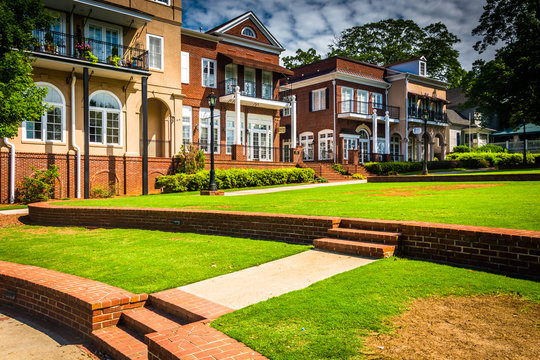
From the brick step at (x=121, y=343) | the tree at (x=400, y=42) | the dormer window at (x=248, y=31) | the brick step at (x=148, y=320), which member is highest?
the tree at (x=400, y=42)

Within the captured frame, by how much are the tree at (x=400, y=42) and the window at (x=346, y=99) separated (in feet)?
66.7

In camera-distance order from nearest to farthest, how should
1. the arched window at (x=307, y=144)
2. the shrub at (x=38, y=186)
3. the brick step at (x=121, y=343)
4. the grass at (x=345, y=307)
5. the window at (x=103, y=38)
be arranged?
the grass at (x=345, y=307), the brick step at (x=121, y=343), the shrub at (x=38, y=186), the window at (x=103, y=38), the arched window at (x=307, y=144)

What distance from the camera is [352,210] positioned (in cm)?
905

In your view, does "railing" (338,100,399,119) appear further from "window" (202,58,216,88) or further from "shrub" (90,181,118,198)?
"shrub" (90,181,118,198)

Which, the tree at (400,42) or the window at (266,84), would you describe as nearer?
the window at (266,84)

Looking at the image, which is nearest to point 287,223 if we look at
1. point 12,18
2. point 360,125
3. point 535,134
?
point 12,18

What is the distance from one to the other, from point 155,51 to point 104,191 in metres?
8.97

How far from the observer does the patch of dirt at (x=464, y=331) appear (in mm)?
3283

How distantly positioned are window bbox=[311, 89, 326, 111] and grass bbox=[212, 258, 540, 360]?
30223 millimetres

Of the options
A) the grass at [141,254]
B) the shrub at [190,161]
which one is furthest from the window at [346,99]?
the grass at [141,254]

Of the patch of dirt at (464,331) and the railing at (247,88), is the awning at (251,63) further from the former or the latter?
the patch of dirt at (464,331)

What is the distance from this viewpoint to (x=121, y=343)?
455cm

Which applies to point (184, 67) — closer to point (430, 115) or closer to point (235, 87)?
point (235, 87)

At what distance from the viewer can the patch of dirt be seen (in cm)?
328
